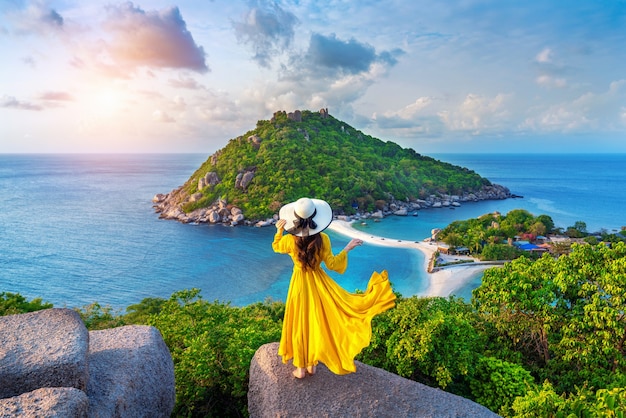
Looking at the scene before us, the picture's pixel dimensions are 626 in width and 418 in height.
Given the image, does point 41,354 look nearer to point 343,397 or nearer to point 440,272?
point 343,397

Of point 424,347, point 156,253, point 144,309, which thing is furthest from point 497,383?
point 156,253

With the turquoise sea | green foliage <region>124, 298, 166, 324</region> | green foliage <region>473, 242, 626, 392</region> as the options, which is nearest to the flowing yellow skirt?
green foliage <region>473, 242, 626, 392</region>

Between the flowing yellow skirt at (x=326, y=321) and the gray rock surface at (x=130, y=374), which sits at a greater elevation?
the flowing yellow skirt at (x=326, y=321)

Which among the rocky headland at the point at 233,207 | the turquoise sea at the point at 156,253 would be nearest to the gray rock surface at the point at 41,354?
the turquoise sea at the point at 156,253

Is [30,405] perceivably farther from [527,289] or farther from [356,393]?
[527,289]

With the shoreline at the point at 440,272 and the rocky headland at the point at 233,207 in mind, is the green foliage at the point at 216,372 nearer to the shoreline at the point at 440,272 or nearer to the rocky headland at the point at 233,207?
the shoreline at the point at 440,272

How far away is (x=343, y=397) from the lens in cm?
502

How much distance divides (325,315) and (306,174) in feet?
195

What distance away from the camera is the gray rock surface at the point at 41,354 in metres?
3.83

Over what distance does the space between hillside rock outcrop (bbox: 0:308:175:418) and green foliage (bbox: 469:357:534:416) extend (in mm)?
6295

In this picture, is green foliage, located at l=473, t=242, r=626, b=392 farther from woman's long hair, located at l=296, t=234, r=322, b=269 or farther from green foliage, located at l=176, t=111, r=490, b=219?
green foliage, located at l=176, t=111, r=490, b=219

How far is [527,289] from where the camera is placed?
384 inches

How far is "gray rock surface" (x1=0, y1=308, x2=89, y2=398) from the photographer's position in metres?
3.83

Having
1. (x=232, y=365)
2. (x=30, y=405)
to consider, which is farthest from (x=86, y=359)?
(x=232, y=365)
